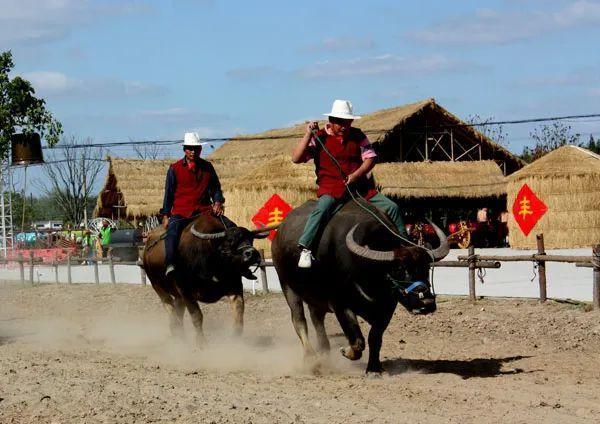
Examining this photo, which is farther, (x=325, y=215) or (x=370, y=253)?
(x=325, y=215)

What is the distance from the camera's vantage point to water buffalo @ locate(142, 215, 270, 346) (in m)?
13.0

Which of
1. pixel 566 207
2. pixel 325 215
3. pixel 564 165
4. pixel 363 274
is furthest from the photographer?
pixel 564 165

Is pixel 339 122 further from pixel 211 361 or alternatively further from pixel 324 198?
pixel 211 361

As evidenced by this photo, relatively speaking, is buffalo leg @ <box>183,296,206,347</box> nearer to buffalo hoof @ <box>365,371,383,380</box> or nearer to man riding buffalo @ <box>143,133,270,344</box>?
man riding buffalo @ <box>143,133,270,344</box>

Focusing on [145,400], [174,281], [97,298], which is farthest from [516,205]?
[145,400]

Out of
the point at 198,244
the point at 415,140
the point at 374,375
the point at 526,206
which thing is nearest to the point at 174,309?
the point at 198,244

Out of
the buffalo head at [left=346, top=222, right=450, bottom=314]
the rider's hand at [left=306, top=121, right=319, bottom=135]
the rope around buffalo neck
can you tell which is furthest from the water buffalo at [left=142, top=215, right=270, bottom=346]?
the buffalo head at [left=346, top=222, right=450, bottom=314]

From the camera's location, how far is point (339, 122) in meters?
11.2

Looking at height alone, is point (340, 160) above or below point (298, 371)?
above

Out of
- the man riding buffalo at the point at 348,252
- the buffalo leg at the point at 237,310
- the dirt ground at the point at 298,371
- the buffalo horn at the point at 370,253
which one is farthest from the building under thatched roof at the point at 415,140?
the buffalo horn at the point at 370,253

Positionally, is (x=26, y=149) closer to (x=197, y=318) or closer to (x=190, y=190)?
(x=190, y=190)

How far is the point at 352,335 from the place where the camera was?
10469mm

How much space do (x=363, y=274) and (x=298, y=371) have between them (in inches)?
62.3

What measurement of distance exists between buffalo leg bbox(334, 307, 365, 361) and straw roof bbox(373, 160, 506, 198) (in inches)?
1236
